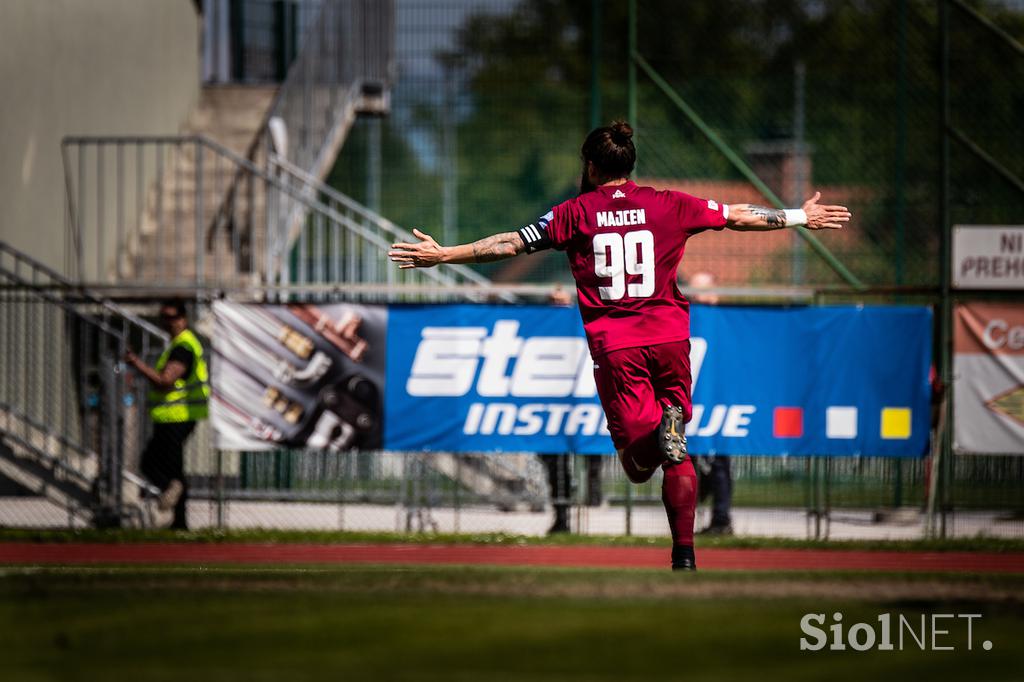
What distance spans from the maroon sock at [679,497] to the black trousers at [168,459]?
21.6 feet

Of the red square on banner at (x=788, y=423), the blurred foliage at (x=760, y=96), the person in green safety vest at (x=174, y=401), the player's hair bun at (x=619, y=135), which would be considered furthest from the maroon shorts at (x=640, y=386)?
the blurred foliage at (x=760, y=96)

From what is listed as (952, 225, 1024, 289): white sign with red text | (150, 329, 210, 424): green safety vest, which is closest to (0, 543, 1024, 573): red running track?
(150, 329, 210, 424): green safety vest

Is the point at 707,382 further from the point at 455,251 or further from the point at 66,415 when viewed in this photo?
the point at 66,415

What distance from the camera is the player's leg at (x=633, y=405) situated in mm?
7391

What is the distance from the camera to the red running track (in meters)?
10.2

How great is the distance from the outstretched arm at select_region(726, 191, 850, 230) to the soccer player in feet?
0.59

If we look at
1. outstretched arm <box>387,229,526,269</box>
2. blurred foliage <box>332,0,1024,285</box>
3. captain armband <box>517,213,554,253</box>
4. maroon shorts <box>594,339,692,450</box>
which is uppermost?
blurred foliage <box>332,0,1024,285</box>

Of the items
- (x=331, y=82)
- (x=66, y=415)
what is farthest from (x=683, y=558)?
(x=331, y=82)

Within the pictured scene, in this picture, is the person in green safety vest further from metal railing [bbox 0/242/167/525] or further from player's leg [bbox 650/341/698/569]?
player's leg [bbox 650/341/698/569]

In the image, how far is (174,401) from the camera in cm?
1318

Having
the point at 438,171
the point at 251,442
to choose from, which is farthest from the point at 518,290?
the point at 438,171

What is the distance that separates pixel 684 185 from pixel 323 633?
428 inches

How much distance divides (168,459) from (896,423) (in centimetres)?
638

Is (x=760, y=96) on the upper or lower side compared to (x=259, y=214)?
upper
